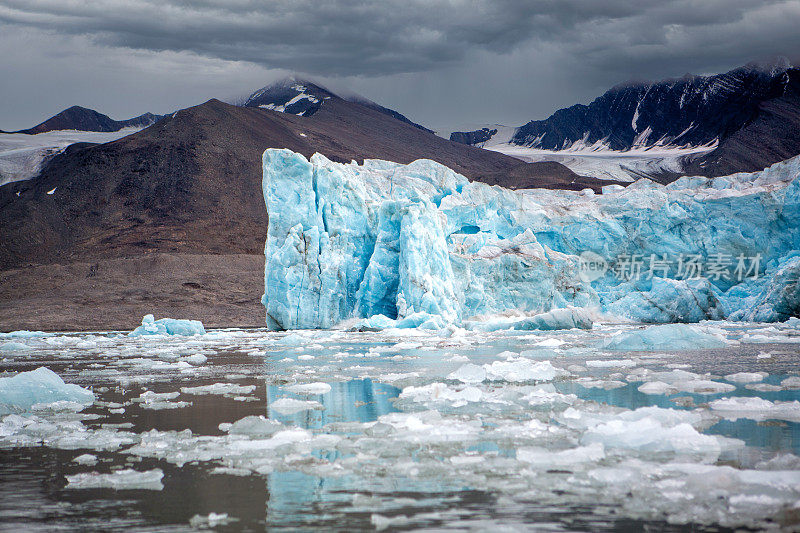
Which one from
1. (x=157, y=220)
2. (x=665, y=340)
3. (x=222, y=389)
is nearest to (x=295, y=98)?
(x=157, y=220)

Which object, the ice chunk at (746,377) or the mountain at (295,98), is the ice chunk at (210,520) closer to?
the ice chunk at (746,377)

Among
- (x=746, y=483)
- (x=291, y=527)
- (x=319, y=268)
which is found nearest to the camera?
(x=291, y=527)

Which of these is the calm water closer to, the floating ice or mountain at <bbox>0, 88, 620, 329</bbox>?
the floating ice

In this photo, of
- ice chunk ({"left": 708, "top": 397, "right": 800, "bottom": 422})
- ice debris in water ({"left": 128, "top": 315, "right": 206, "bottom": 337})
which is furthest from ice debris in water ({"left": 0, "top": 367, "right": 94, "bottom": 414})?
ice debris in water ({"left": 128, "top": 315, "right": 206, "bottom": 337})

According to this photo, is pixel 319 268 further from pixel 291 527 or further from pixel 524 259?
pixel 291 527

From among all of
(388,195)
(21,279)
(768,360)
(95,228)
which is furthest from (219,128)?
(768,360)

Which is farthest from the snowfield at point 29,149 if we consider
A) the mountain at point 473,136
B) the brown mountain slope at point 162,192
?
the mountain at point 473,136

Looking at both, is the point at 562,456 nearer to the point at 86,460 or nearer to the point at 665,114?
the point at 86,460
